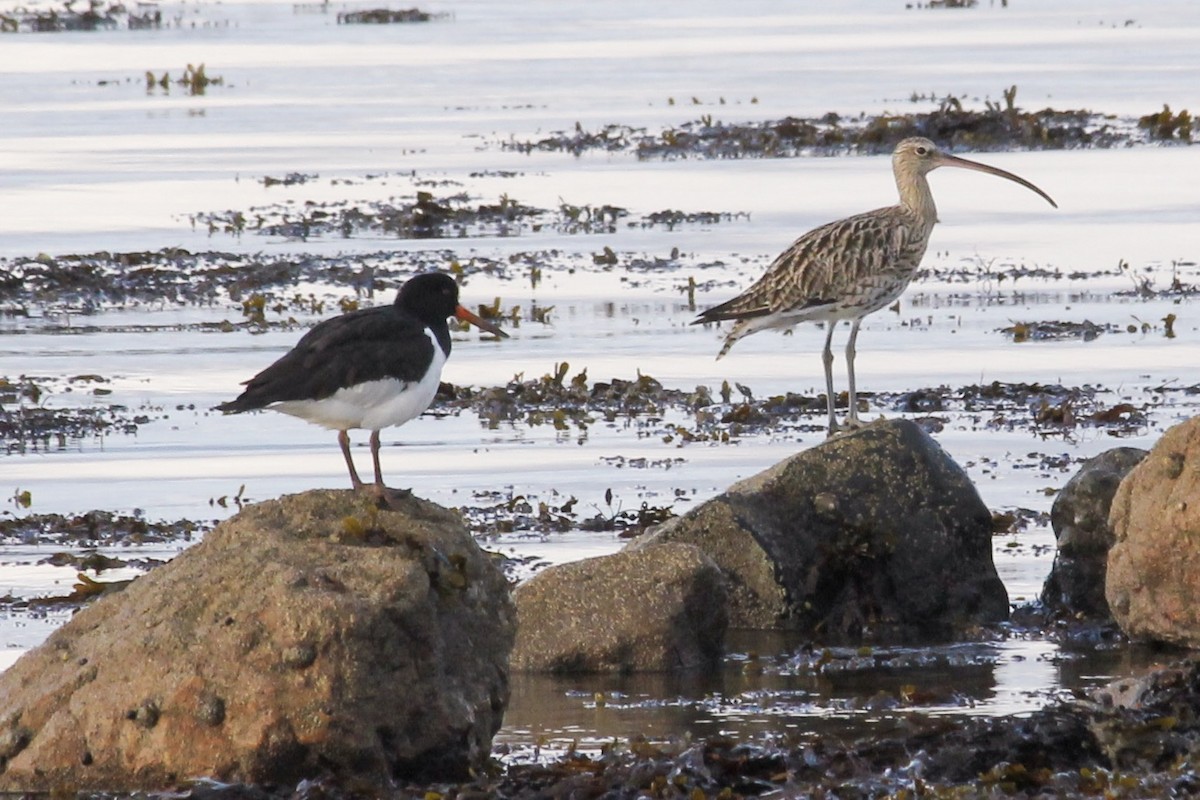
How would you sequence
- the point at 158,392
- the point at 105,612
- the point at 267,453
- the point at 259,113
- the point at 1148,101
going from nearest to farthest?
1. the point at 105,612
2. the point at 267,453
3. the point at 158,392
4. the point at 1148,101
5. the point at 259,113

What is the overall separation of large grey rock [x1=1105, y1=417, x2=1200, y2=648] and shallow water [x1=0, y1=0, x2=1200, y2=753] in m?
0.37

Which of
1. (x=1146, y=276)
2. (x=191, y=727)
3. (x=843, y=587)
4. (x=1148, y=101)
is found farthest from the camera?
(x=1148, y=101)

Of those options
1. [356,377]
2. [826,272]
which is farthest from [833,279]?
[356,377]

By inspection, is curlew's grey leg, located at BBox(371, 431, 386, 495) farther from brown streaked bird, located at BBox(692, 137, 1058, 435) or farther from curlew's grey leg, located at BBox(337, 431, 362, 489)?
brown streaked bird, located at BBox(692, 137, 1058, 435)

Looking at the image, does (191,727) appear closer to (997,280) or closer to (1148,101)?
(997,280)

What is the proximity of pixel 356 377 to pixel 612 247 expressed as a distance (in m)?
13.0

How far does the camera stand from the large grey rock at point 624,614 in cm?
904

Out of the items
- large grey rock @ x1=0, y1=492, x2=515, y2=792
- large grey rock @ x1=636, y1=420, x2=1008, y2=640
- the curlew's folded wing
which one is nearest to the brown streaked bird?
the curlew's folded wing

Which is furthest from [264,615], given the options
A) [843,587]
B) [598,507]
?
[598,507]

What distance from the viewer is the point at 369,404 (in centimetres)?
783

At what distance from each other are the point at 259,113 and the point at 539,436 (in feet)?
68.9

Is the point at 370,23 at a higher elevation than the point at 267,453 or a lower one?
higher

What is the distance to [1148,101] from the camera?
102 ft

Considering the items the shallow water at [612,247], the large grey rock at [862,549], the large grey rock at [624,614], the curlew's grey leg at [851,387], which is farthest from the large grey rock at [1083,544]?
the curlew's grey leg at [851,387]
